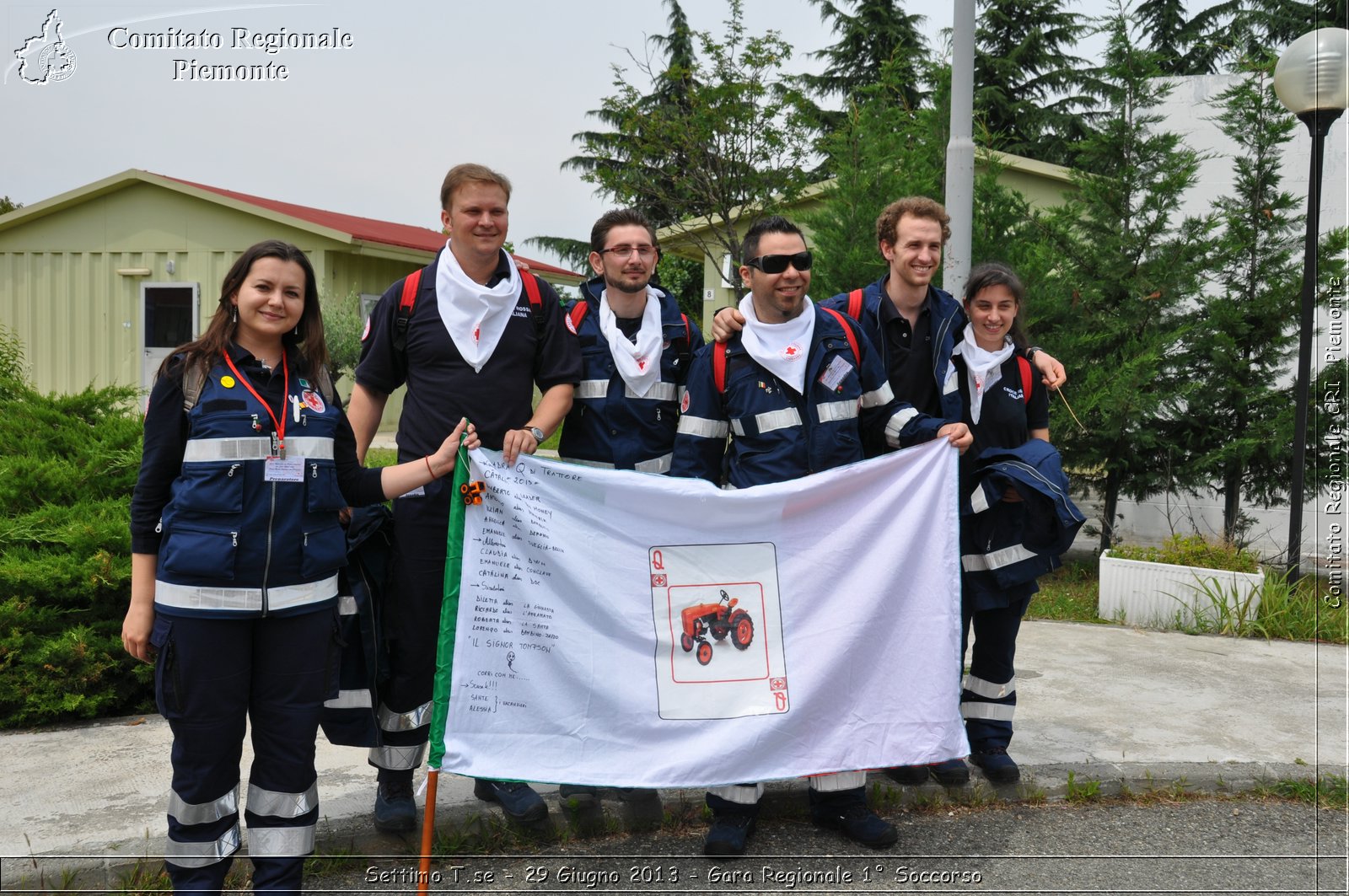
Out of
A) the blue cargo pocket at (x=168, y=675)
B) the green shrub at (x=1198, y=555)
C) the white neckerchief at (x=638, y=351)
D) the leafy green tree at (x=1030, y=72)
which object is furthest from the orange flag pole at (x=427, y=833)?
the leafy green tree at (x=1030, y=72)

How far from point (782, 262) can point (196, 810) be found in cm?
283

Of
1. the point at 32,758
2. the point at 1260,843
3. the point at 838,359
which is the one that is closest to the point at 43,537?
the point at 32,758

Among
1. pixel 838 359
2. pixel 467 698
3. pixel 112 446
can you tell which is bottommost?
pixel 467 698

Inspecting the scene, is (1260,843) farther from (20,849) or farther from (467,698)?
(20,849)

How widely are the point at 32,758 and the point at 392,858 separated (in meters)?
1.91

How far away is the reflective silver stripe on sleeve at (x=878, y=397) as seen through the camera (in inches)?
176

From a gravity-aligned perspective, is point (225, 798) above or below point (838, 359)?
below

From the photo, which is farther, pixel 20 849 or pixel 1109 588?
pixel 1109 588

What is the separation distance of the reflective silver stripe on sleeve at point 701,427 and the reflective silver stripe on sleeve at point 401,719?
1525 millimetres

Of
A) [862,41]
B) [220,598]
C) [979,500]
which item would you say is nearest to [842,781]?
[979,500]

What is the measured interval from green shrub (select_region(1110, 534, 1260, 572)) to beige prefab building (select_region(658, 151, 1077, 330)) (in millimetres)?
7343

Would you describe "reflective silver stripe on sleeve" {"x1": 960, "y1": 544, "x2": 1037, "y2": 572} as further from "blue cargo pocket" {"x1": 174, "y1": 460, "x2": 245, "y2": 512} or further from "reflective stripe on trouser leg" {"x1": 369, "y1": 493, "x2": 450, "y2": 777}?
"blue cargo pocket" {"x1": 174, "y1": 460, "x2": 245, "y2": 512}

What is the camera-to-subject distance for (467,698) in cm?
377

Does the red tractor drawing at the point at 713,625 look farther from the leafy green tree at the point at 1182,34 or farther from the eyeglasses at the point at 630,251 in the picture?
the leafy green tree at the point at 1182,34
